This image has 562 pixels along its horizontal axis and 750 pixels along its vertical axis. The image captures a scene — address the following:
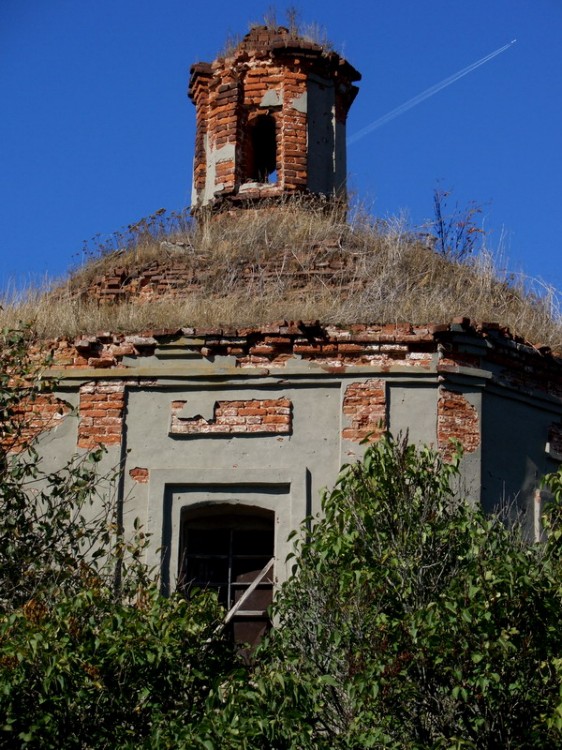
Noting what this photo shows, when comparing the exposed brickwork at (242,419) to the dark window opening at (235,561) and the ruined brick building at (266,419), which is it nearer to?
the ruined brick building at (266,419)

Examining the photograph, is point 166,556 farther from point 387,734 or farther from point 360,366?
point 387,734

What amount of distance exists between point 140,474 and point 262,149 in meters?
6.58

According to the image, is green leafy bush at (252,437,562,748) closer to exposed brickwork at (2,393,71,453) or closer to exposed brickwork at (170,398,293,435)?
exposed brickwork at (170,398,293,435)

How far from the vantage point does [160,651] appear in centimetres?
837

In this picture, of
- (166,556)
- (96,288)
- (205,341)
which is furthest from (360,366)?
(96,288)

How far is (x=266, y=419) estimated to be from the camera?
1178 centimetres

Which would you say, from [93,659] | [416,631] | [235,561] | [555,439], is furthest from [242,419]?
Result: [416,631]

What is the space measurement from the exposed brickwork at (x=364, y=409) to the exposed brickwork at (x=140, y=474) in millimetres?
1771

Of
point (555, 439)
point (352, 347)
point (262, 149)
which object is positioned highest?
point (262, 149)

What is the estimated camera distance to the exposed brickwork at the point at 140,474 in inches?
465

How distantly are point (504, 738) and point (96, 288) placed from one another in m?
8.01

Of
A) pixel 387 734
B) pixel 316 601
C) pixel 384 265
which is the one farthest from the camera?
pixel 384 265

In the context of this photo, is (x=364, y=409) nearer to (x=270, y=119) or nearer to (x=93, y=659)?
(x=93, y=659)

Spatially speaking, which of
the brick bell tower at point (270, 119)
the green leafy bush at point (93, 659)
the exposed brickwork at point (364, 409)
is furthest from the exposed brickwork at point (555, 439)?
→ the brick bell tower at point (270, 119)
